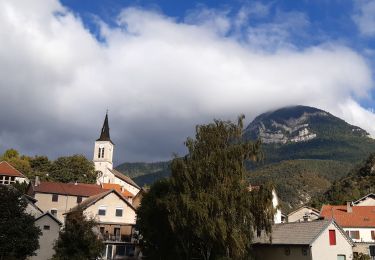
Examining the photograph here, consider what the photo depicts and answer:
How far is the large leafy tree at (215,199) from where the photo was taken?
3675cm

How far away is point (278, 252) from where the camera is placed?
47969 mm

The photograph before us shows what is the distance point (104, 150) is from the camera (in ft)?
484

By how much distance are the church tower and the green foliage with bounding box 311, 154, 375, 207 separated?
68.4 metres

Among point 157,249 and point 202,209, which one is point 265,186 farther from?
point 157,249

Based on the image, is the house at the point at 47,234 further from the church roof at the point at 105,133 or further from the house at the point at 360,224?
the church roof at the point at 105,133

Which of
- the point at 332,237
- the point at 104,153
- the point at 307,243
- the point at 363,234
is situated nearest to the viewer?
the point at 307,243

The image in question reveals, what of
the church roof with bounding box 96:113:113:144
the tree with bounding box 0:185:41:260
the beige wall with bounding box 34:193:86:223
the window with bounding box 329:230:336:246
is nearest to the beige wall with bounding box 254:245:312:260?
the window with bounding box 329:230:336:246

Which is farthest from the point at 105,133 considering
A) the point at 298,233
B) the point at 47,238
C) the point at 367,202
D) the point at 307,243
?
the point at 307,243

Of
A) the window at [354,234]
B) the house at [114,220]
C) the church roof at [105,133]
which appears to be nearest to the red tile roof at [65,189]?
the house at [114,220]

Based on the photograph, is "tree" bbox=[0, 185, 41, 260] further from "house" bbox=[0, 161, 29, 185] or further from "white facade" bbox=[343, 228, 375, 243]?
"white facade" bbox=[343, 228, 375, 243]

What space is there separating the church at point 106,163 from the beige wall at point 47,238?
84947 millimetres

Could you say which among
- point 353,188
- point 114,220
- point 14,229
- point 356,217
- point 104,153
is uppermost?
point 104,153

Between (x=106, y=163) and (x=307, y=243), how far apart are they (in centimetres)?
10811

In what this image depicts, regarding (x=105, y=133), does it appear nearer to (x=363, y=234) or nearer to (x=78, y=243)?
(x=363, y=234)
